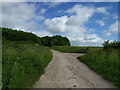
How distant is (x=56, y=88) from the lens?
4.49 meters

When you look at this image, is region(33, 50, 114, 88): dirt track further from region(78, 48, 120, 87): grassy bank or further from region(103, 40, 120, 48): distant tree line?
region(103, 40, 120, 48): distant tree line

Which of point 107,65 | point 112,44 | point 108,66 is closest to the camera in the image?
point 108,66

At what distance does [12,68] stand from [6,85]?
1.15m

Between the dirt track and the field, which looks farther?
the field

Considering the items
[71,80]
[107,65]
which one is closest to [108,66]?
[107,65]

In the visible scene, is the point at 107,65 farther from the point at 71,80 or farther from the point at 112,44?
the point at 112,44

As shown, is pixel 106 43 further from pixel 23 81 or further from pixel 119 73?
pixel 23 81

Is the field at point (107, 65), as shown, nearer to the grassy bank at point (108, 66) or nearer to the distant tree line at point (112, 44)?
the grassy bank at point (108, 66)

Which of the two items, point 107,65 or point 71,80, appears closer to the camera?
point 71,80

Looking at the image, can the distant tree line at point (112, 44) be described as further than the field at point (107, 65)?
Yes

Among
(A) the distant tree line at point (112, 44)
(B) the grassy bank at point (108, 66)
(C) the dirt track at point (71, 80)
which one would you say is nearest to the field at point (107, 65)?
(B) the grassy bank at point (108, 66)

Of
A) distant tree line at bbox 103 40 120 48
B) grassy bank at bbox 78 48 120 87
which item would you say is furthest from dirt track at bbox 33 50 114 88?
distant tree line at bbox 103 40 120 48

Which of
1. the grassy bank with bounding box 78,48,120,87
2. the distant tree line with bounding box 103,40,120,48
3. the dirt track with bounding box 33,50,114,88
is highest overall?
the distant tree line with bounding box 103,40,120,48

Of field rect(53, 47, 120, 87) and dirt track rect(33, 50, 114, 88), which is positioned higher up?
field rect(53, 47, 120, 87)
